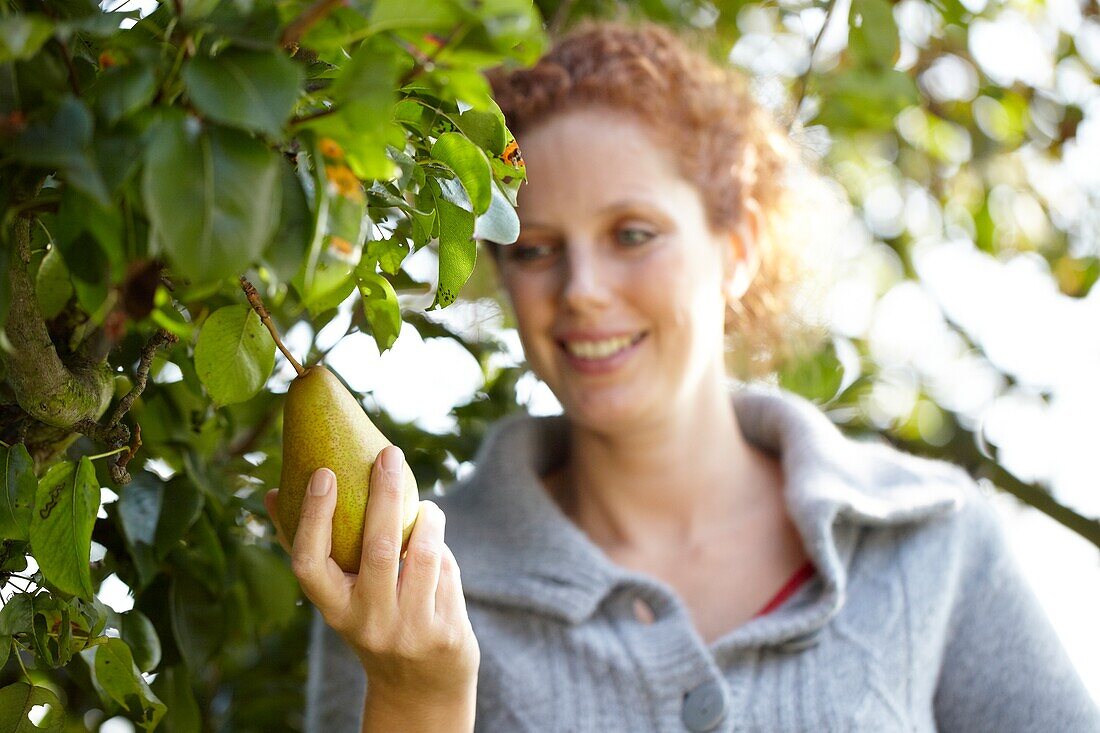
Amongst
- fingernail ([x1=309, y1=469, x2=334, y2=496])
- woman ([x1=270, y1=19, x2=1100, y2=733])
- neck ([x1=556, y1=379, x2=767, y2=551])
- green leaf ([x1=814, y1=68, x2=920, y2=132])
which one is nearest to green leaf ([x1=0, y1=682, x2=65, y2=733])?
fingernail ([x1=309, y1=469, x2=334, y2=496])

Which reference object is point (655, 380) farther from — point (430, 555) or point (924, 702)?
point (430, 555)

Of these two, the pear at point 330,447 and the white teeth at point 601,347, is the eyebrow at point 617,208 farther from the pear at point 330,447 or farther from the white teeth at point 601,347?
the pear at point 330,447

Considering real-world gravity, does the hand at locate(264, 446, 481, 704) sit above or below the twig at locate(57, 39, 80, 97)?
below

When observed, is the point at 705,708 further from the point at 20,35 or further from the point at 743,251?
the point at 20,35

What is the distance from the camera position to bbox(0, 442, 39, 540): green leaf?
67 cm

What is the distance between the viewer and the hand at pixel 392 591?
78 centimetres

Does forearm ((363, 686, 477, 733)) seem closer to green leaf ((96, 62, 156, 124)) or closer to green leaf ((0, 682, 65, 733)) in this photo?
green leaf ((0, 682, 65, 733))

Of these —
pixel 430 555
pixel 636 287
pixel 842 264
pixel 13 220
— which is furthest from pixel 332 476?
pixel 842 264

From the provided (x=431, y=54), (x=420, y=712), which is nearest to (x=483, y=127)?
(x=431, y=54)

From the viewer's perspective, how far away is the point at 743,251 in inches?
67.0

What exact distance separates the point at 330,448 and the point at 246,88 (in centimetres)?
36

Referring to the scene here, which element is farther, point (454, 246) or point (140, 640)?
point (140, 640)

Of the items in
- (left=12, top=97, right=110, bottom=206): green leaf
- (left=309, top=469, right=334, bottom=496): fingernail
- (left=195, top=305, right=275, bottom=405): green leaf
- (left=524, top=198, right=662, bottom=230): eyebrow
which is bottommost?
(left=524, top=198, right=662, bottom=230): eyebrow

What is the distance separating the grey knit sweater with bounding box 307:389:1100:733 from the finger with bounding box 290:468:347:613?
619mm
